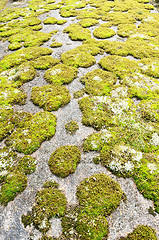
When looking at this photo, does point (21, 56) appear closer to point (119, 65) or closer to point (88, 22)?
point (119, 65)

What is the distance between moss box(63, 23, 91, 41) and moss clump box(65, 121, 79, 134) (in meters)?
16.0

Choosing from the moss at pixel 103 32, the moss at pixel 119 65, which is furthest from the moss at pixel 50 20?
the moss at pixel 119 65

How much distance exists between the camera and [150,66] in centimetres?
1653

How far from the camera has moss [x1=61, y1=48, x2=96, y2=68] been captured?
17.4m

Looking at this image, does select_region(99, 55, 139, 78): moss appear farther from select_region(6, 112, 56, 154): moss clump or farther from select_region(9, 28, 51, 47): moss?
select_region(9, 28, 51, 47): moss

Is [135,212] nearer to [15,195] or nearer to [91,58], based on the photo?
[15,195]

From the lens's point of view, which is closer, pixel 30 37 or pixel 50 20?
pixel 30 37

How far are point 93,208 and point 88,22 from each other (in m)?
28.7

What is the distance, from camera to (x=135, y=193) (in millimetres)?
8359

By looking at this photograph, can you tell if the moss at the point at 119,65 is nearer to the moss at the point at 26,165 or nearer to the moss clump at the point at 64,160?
the moss clump at the point at 64,160

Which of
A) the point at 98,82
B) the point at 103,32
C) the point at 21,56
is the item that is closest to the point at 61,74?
the point at 98,82

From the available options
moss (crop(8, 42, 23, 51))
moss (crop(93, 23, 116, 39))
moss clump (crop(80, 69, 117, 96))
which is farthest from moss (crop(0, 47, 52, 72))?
moss (crop(93, 23, 116, 39))

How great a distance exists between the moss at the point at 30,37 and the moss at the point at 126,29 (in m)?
11.5

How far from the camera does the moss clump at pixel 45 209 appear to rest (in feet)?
24.5
